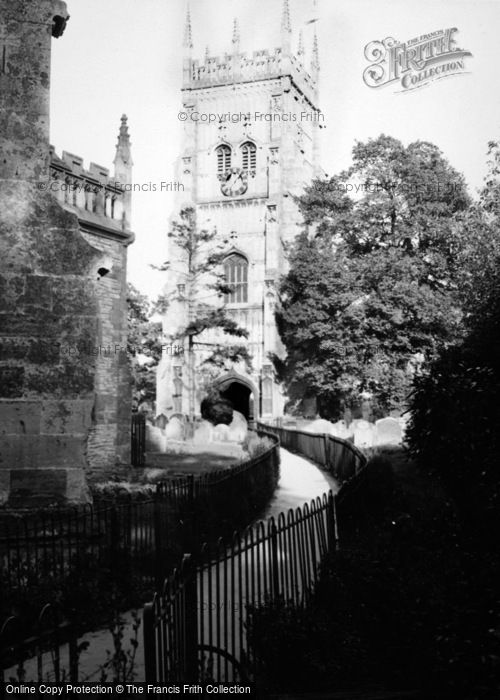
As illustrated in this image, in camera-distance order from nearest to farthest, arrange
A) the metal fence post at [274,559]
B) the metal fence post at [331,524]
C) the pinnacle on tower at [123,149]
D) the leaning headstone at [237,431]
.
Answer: the metal fence post at [274,559] < the metal fence post at [331,524] < the pinnacle on tower at [123,149] < the leaning headstone at [237,431]

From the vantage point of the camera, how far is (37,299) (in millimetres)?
8312

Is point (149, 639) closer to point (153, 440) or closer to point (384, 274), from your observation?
point (153, 440)

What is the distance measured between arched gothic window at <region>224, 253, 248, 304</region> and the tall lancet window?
6.02 metres

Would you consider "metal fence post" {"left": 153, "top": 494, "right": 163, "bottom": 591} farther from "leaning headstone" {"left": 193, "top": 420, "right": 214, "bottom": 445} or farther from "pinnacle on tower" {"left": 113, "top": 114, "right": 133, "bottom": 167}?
"leaning headstone" {"left": 193, "top": 420, "right": 214, "bottom": 445}

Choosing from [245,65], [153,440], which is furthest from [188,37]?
[153,440]

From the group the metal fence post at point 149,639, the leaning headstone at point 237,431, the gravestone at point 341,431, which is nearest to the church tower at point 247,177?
the leaning headstone at point 237,431

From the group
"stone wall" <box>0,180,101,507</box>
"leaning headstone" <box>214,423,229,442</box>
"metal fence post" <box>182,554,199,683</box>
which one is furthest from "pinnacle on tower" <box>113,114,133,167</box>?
"leaning headstone" <box>214,423,229,442</box>

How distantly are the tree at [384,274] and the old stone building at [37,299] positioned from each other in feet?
81.3

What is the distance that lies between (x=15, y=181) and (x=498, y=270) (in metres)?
18.9

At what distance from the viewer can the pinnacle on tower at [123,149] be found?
682 inches

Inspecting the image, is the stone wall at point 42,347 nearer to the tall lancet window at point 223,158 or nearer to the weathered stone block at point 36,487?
the weathered stone block at point 36,487

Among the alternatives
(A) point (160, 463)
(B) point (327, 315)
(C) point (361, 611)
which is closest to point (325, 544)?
(C) point (361, 611)

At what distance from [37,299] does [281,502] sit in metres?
7.28

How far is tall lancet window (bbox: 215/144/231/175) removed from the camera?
155 feet
